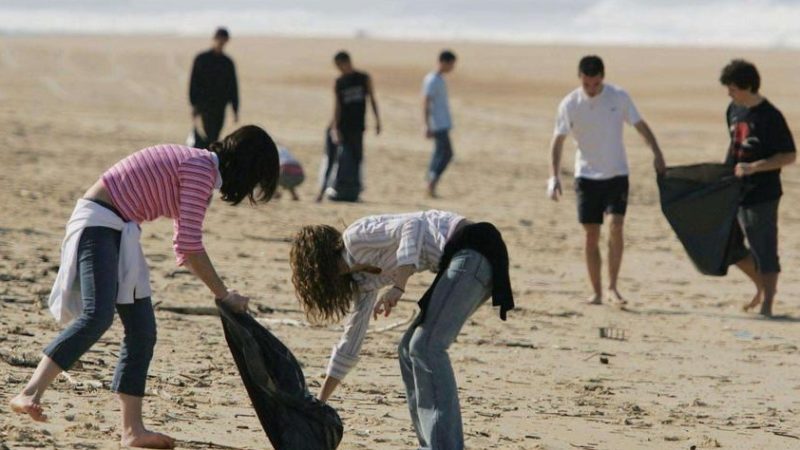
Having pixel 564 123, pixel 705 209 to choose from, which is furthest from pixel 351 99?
pixel 705 209

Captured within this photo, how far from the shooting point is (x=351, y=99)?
52.4 ft

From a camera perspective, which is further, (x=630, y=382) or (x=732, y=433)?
(x=630, y=382)

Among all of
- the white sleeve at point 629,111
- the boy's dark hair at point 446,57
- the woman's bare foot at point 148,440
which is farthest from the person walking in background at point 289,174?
the woman's bare foot at point 148,440

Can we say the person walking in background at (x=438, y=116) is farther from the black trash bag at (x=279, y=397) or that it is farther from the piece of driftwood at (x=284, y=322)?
the black trash bag at (x=279, y=397)

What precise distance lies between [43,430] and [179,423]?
0.59 metres

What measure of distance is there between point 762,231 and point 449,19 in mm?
105014

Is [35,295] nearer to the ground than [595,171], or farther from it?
nearer to the ground

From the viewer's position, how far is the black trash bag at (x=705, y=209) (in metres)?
10.4

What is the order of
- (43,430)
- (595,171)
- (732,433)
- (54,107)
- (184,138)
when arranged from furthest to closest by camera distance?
1. (54,107)
2. (184,138)
3. (595,171)
4. (732,433)
5. (43,430)

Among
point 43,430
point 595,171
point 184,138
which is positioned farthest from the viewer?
point 184,138

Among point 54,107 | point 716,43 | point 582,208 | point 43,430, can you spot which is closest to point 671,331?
point 582,208

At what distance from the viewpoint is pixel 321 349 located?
848 centimetres

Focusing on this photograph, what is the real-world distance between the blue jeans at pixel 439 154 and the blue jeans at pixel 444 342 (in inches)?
455

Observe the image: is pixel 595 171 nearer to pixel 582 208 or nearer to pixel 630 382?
pixel 582 208
